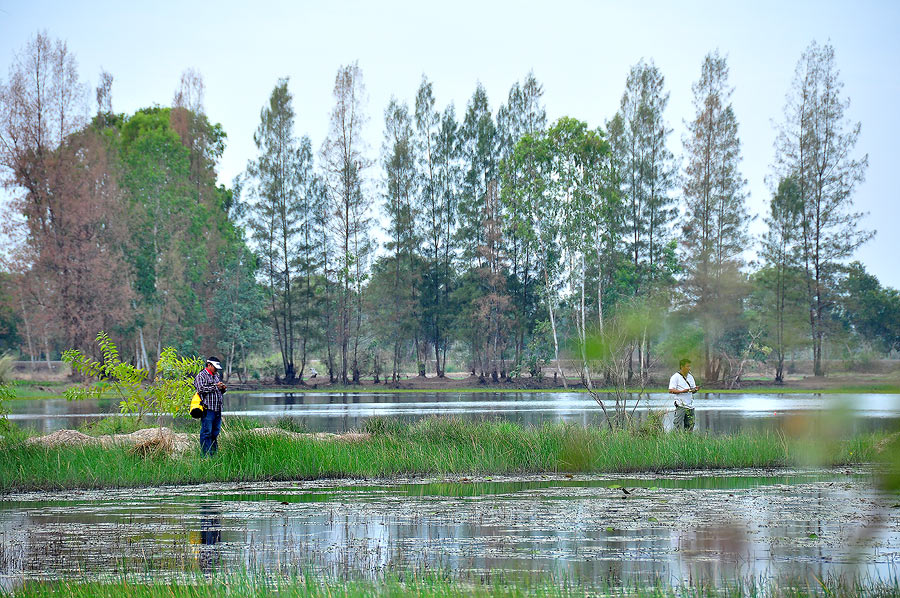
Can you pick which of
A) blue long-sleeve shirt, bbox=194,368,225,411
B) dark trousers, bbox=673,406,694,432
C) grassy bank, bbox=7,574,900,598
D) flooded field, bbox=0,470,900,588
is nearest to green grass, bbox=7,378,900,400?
dark trousers, bbox=673,406,694,432

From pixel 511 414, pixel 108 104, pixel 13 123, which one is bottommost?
pixel 511 414

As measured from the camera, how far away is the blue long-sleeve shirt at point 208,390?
1856 centimetres

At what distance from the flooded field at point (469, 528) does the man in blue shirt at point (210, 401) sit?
1.84 metres

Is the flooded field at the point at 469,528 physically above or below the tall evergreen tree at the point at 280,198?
below

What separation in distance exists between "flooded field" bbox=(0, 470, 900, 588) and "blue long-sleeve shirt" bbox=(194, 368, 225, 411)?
73.6 inches

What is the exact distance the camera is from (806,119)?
72688mm

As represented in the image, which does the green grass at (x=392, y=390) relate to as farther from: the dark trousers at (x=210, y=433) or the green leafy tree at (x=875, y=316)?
the dark trousers at (x=210, y=433)

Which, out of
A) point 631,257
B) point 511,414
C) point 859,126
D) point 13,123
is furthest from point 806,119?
point 13,123

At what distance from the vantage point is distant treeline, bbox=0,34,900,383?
6281 centimetres

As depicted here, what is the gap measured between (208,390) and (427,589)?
38.4 feet

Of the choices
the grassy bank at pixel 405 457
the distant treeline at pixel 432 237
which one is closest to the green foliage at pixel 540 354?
the distant treeline at pixel 432 237

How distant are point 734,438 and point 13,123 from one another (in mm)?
56377

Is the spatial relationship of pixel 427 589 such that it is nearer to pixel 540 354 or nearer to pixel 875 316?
pixel 540 354

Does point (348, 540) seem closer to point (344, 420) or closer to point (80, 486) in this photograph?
point (80, 486)
